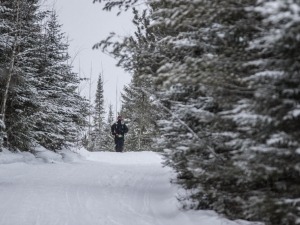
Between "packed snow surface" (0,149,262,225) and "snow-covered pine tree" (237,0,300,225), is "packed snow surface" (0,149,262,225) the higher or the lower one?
the lower one

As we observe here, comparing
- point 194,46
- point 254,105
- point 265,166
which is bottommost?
point 265,166

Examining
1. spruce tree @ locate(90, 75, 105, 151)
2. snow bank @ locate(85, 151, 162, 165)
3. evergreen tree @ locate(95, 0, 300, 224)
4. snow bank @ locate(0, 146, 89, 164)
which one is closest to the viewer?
evergreen tree @ locate(95, 0, 300, 224)

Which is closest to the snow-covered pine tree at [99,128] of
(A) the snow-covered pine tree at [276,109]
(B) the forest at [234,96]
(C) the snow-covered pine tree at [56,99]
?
(C) the snow-covered pine tree at [56,99]

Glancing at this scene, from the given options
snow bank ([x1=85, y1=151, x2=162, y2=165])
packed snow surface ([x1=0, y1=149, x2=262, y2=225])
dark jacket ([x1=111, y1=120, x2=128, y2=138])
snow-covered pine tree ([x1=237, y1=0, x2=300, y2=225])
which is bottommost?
packed snow surface ([x1=0, y1=149, x2=262, y2=225])

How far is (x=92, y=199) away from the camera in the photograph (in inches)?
353

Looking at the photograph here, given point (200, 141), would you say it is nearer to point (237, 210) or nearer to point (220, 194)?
point (220, 194)

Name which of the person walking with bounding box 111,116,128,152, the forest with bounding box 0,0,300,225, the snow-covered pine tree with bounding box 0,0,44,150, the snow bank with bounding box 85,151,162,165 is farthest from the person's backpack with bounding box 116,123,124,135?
the forest with bounding box 0,0,300,225

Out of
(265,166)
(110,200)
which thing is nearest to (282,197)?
(265,166)

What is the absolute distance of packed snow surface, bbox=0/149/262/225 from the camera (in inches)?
282

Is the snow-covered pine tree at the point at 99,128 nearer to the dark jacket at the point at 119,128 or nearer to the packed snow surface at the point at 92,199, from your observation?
the dark jacket at the point at 119,128

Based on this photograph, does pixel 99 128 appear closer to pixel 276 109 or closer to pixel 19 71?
pixel 19 71

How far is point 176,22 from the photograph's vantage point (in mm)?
5207

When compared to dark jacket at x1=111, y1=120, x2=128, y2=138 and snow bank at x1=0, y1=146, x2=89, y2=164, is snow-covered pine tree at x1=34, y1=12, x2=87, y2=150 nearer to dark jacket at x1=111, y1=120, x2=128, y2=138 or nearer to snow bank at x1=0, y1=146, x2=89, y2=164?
snow bank at x1=0, y1=146, x2=89, y2=164

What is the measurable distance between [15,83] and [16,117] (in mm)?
1552
